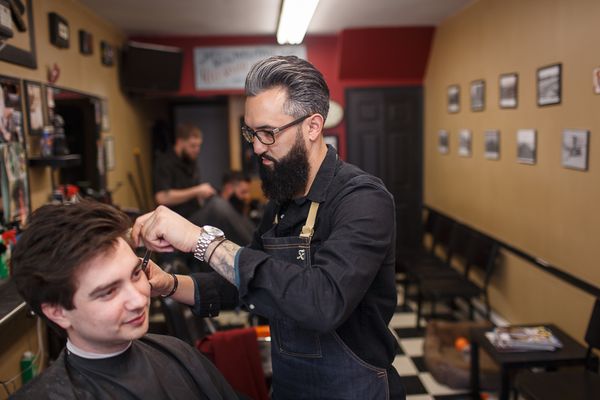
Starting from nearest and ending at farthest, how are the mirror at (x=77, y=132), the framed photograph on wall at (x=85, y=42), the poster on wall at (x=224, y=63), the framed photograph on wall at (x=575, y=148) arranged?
the framed photograph on wall at (x=575, y=148) → the mirror at (x=77, y=132) → the framed photograph on wall at (x=85, y=42) → the poster on wall at (x=224, y=63)

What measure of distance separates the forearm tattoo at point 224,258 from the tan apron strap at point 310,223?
0.22 metres

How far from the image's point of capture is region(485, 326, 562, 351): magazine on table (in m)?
2.81

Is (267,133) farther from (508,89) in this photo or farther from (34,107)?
(508,89)

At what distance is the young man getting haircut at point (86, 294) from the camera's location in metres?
1.19

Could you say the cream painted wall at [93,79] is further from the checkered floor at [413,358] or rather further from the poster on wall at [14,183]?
the checkered floor at [413,358]

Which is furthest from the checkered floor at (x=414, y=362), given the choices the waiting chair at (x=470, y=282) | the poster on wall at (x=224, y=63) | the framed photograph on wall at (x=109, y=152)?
the poster on wall at (x=224, y=63)

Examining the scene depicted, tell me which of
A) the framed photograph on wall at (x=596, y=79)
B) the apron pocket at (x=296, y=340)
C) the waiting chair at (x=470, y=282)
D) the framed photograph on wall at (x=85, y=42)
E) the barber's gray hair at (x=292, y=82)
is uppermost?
the framed photograph on wall at (x=85, y=42)

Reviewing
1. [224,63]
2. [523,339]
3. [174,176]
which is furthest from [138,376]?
[224,63]

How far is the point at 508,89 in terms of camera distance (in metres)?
4.05

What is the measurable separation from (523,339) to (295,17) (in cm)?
276

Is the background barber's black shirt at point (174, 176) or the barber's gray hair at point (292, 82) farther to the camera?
the background barber's black shirt at point (174, 176)

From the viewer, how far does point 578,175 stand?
10.3ft

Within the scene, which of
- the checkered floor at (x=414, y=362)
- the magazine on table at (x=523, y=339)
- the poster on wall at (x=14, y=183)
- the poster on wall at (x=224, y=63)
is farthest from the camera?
the poster on wall at (x=224, y=63)

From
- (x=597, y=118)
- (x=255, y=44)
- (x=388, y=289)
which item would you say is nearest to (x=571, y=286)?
(x=597, y=118)
